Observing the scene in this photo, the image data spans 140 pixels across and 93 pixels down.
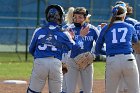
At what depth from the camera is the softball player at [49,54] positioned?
8.88 metres

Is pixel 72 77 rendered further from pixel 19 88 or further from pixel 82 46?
pixel 19 88

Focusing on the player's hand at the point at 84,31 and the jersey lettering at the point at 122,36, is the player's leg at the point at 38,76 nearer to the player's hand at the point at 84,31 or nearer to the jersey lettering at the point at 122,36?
the jersey lettering at the point at 122,36

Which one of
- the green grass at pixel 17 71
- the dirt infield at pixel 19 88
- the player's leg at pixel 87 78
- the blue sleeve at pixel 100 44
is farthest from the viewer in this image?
the green grass at pixel 17 71

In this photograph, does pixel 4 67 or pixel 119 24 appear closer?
pixel 119 24

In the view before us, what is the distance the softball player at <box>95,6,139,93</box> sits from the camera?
8.99m

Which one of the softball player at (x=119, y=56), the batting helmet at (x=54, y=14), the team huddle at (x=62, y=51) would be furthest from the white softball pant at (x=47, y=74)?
the softball player at (x=119, y=56)

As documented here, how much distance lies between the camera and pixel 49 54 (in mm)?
8898

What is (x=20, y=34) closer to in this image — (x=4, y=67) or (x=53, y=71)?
(x=4, y=67)

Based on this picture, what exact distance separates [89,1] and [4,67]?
15.3 m

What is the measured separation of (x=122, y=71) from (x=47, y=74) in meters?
1.39

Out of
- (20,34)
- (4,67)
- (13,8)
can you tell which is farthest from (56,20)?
(13,8)

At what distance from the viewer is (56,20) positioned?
29.6 ft

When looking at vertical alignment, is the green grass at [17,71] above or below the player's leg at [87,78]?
below

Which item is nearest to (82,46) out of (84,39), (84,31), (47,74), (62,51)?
(84,39)
